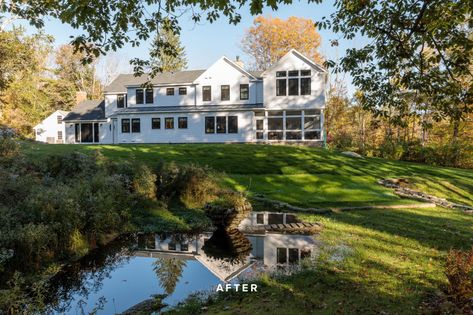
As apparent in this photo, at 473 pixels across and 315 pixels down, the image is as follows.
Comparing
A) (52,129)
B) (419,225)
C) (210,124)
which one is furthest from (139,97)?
(419,225)

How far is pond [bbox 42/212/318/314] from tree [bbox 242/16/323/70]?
141 feet

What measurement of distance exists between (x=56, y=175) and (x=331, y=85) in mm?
35929

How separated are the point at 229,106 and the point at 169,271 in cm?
2597

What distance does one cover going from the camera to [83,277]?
7.55 meters

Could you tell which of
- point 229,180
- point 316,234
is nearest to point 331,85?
point 229,180

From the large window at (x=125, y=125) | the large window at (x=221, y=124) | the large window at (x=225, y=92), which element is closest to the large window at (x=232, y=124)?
the large window at (x=221, y=124)

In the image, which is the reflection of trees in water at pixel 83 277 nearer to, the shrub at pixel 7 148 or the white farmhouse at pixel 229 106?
the shrub at pixel 7 148

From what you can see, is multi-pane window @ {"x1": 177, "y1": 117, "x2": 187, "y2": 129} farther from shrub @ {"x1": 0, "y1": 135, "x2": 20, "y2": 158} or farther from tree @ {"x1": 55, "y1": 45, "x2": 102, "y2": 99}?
tree @ {"x1": 55, "y1": 45, "x2": 102, "y2": 99}

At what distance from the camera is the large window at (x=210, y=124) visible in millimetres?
32875

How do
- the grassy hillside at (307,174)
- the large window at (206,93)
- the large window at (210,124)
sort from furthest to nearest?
1. the large window at (206,93)
2. the large window at (210,124)
3. the grassy hillside at (307,174)

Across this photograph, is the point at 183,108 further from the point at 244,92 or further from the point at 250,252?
the point at 250,252

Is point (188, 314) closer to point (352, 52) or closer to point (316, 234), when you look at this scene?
point (316, 234)

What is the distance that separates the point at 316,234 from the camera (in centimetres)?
1015

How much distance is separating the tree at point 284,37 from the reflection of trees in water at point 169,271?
45.0 metres
